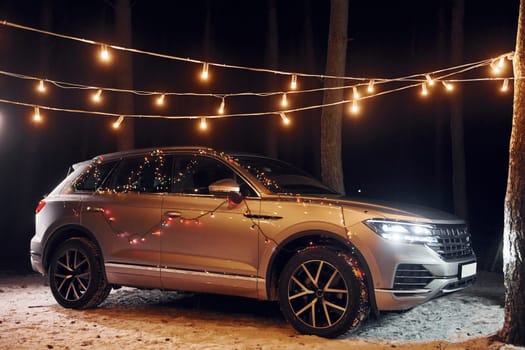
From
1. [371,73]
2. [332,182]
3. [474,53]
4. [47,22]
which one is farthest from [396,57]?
[332,182]

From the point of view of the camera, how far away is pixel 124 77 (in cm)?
1398

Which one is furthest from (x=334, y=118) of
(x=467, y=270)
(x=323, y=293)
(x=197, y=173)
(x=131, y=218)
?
(x=323, y=293)

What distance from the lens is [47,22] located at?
23.5 m

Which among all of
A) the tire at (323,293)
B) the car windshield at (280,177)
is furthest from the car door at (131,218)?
the tire at (323,293)

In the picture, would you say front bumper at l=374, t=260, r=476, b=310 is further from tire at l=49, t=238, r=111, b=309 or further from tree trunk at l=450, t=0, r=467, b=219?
tree trunk at l=450, t=0, r=467, b=219

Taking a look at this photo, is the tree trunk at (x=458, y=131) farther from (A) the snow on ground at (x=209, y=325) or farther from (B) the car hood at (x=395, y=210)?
(B) the car hood at (x=395, y=210)

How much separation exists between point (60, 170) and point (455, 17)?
21.9 metres

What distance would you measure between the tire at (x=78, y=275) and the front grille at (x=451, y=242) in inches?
160

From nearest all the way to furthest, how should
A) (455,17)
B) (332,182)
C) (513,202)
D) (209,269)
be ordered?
(513,202), (209,269), (332,182), (455,17)

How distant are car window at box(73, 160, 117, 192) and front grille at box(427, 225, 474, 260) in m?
4.22

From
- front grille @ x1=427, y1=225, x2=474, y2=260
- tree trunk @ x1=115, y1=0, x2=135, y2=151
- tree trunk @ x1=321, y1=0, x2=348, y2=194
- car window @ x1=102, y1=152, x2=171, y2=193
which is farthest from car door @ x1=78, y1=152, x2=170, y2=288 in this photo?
tree trunk @ x1=115, y1=0, x2=135, y2=151

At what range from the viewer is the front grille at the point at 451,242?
5.71 meters

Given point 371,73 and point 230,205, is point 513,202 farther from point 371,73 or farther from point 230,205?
point 371,73

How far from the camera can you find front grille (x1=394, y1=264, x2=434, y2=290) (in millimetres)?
5523
